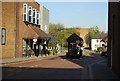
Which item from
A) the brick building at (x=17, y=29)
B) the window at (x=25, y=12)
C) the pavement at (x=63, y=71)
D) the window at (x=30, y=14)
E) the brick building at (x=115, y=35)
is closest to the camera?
the brick building at (x=115, y=35)

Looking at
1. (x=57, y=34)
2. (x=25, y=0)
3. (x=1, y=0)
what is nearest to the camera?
(x=1, y=0)

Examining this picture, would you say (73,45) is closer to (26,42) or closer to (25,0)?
(26,42)

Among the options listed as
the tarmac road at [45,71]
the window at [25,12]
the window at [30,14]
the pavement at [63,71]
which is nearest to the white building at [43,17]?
the window at [30,14]

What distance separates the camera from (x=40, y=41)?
38.6 meters

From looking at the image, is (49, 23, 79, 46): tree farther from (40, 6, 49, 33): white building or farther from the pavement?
the pavement

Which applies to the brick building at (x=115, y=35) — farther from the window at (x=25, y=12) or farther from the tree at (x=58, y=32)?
the tree at (x=58, y=32)

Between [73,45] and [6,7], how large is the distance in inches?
421

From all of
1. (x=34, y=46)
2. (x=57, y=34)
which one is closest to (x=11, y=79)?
(x=34, y=46)

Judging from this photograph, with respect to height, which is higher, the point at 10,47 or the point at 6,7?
the point at 6,7

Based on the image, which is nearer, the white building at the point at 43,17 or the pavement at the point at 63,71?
the pavement at the point at 63,71

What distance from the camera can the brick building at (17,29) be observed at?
28625mm

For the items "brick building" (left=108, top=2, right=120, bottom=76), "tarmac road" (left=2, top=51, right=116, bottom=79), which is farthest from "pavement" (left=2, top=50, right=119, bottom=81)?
"brick building" (left=108, top=2, right=120, bottom=76)

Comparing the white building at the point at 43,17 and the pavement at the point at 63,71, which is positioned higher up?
the white building at the point at 43,17

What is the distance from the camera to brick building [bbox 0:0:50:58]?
93.9 ft
